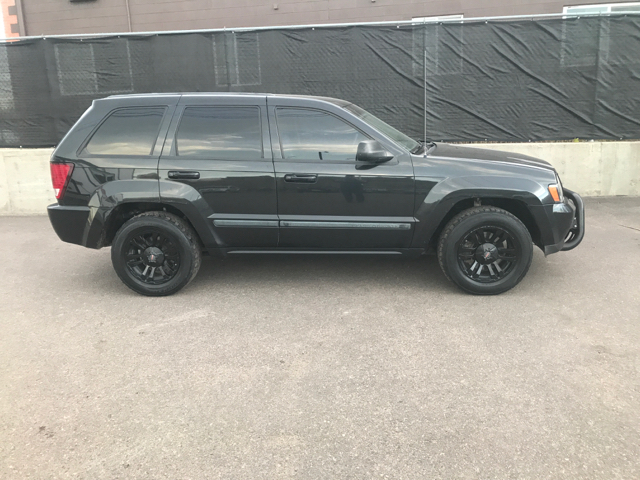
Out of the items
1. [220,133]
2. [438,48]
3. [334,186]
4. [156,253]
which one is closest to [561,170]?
[438,48]

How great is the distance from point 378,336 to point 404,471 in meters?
1.51

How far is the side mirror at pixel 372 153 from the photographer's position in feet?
15.1

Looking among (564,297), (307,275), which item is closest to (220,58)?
(307,275)

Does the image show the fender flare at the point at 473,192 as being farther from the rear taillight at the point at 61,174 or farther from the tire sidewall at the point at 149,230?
the rear taillight at the point at 61,174

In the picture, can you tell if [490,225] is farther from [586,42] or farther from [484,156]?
[586,42]

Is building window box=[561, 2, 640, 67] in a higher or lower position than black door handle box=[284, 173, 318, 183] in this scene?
higher

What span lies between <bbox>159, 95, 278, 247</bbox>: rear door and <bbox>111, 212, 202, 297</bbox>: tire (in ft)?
0.80

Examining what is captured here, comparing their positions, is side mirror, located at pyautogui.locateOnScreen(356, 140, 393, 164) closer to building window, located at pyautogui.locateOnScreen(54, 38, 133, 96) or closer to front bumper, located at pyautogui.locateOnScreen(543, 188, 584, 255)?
front bumper, located at pyautogui.locateOnScreen(543, 188, 584, 255)

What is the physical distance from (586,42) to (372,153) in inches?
217

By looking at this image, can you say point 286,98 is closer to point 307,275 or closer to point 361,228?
point 361,228

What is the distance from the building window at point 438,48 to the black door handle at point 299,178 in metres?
4.29

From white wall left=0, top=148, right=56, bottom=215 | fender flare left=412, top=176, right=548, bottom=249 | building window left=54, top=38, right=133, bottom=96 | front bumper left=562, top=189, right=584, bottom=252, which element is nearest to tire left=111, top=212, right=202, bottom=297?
fender flare left=412, top=176, right=548, bottom=249

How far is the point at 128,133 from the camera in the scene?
4.92 meters

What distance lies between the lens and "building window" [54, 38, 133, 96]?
845cm
